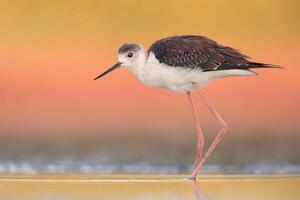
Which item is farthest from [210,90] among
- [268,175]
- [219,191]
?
[219,191]

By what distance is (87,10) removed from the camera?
17.1 meters

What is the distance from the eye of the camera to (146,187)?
42.1ft

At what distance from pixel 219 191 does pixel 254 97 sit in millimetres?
4660

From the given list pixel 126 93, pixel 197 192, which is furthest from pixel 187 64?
pixel 126 93

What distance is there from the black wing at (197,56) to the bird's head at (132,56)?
0.10 metres

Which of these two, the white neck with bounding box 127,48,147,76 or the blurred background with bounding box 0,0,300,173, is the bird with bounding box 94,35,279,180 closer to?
the white neck with bounding box 127,48,147,76

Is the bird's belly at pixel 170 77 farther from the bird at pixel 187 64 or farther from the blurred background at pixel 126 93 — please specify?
the blurred background at pixel 126 93

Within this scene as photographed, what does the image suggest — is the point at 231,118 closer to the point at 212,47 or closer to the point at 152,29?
the point at 152,29

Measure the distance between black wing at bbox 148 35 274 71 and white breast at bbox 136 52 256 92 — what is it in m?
0.05

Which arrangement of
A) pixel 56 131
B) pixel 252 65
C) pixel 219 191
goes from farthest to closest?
pixel 56 131, pixel 252 65, pixel 219 191

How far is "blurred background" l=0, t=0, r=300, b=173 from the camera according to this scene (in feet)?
53.9

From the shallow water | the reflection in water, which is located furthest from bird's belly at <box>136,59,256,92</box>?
the reflection in water

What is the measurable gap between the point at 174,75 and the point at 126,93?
2743mm

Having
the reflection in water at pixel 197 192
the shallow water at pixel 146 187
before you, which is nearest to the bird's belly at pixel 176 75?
the shallow water at pixel 146 187
